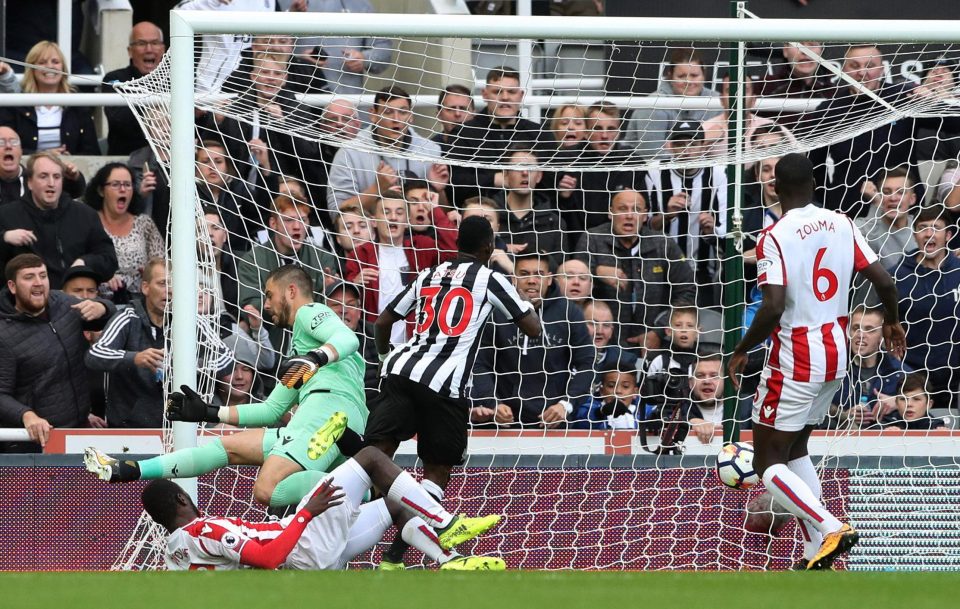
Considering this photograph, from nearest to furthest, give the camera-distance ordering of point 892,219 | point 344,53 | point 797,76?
point 892,219 < point 797,76 < point 344,53

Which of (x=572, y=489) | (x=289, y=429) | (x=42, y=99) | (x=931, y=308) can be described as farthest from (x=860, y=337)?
(x=42, y=99)

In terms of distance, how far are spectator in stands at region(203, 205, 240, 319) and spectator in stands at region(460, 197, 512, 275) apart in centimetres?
156

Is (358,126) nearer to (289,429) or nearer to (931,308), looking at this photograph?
(289,429)

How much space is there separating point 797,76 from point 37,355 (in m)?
5.52

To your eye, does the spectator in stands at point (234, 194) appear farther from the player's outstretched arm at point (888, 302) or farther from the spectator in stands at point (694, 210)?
the player's outstretched arm at point (888, 302)

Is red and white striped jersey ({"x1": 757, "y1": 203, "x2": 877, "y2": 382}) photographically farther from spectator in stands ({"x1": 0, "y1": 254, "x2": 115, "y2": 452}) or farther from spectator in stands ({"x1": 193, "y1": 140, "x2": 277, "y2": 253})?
spectator in stands ({"x1": 0, "y1": 254, "x2": 115, "y2": 452})

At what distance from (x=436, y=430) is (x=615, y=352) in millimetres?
2071

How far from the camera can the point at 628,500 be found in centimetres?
871

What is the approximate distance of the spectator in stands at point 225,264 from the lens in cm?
917

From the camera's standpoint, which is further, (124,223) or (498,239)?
(124,223)

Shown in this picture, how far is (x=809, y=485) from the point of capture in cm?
742

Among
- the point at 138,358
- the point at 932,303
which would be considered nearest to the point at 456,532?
the point at 138,358

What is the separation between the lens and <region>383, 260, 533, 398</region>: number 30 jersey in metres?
7.69

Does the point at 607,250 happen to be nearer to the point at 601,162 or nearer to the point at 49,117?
the point at 601,162
